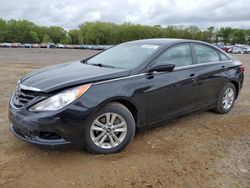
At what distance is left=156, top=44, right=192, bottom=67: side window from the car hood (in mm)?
785

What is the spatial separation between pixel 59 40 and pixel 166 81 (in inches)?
4805

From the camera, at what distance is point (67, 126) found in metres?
3.38

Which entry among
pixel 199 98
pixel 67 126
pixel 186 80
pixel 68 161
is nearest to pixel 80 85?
pixel 67 126

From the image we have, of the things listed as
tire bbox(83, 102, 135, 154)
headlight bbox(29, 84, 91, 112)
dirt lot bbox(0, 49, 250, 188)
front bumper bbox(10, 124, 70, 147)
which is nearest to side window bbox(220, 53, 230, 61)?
dirt lot bbox(0, 49, 250, 188)

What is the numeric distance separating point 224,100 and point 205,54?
1075 mm

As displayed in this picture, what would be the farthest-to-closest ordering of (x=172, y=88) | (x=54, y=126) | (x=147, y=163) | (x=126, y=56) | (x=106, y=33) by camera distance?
1. (x=106, y=33)
2. (x=126, y=56)
3. (x=172, y=88)
4. (x=147, y=163)
5. (x=54, y=126)

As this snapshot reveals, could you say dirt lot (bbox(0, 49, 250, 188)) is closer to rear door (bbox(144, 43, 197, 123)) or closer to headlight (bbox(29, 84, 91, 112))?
rear door (bbox(144, 43, 197, 123))

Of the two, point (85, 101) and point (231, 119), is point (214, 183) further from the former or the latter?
point (231, 119)

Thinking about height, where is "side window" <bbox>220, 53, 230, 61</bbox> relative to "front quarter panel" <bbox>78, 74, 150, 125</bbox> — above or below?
above

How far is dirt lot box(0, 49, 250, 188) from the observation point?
317 centimetres

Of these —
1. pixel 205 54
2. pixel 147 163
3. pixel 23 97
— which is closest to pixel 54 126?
pixel 23 97

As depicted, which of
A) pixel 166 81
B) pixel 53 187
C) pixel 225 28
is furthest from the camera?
pixel 225 28

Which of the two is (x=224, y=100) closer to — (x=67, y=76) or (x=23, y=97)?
(x=67, y=76)

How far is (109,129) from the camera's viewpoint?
3.75 m
